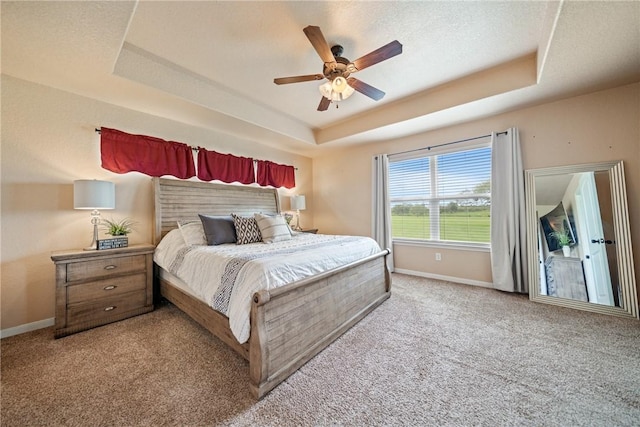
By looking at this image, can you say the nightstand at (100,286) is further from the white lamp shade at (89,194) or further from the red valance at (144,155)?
the red valance at (144,155)

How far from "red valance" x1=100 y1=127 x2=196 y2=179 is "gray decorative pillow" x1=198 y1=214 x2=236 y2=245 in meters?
0.97

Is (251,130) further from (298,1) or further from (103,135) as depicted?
(298,1)

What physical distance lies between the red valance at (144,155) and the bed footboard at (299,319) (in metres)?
2.63

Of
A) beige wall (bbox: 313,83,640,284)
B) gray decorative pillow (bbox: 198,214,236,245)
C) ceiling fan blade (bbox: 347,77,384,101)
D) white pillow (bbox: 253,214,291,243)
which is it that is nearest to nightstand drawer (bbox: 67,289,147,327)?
gray decorative pillow (bbox: 198,214,236,245)

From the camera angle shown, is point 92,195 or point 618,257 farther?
point 618,257

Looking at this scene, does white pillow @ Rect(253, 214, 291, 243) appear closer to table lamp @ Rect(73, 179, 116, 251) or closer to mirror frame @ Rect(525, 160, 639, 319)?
table lamp @ Rect(73, 179, 116, 251)

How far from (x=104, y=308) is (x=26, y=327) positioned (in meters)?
0.67

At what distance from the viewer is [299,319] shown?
170 cm


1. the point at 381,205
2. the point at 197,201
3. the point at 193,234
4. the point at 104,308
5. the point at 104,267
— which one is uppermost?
the point at 197,201

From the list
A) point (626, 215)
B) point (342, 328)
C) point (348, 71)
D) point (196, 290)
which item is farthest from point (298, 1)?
point (626, 215)

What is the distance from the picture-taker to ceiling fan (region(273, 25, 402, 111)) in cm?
177

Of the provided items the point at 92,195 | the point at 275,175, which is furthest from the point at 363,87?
the point at 92,195

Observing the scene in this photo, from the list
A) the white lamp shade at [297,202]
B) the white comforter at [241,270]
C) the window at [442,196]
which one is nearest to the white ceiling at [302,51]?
the window at [442,196]

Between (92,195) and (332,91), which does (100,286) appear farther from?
(332,91)
